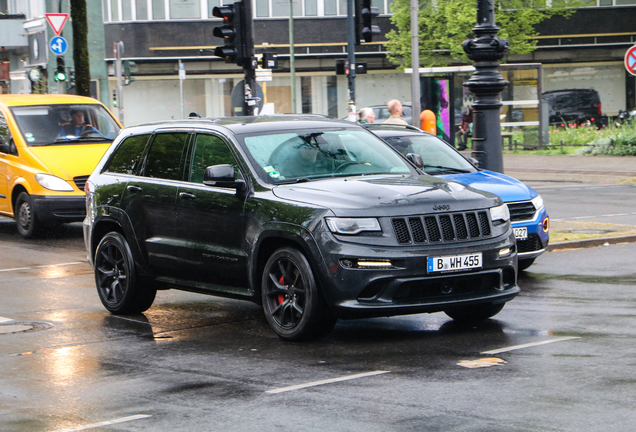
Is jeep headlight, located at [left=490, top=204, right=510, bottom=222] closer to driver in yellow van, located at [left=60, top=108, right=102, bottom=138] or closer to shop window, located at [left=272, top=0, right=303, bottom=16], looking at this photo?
driver in yellow van, located at [left=60, top=108, right=102, bottom=138]

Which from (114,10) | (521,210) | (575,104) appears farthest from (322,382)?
(114,10)

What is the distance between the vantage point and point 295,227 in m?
7.56

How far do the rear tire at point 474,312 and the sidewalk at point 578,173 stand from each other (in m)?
5.25

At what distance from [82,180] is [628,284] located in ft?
28.2

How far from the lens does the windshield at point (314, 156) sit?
8266mm

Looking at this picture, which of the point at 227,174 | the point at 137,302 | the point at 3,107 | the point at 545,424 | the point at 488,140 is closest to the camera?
the point at 545,424

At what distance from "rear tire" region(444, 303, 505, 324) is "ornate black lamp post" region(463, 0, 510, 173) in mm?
5620

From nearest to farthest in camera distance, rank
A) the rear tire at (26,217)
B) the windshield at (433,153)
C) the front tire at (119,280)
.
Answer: the front tire at (119,280) → the windshield at (433,153) → the rear tire at (26,217)

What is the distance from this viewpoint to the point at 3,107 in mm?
16719

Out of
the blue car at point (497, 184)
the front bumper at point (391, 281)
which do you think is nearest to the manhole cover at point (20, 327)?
the front bumper at point (391, 281)

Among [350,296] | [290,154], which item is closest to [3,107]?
[290,154]

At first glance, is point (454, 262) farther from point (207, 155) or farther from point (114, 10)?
point (114, 10)

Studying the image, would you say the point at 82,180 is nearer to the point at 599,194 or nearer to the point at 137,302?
the point at 137,302

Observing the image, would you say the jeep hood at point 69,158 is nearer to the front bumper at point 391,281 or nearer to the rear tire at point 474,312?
the rear tire at point 474,312
